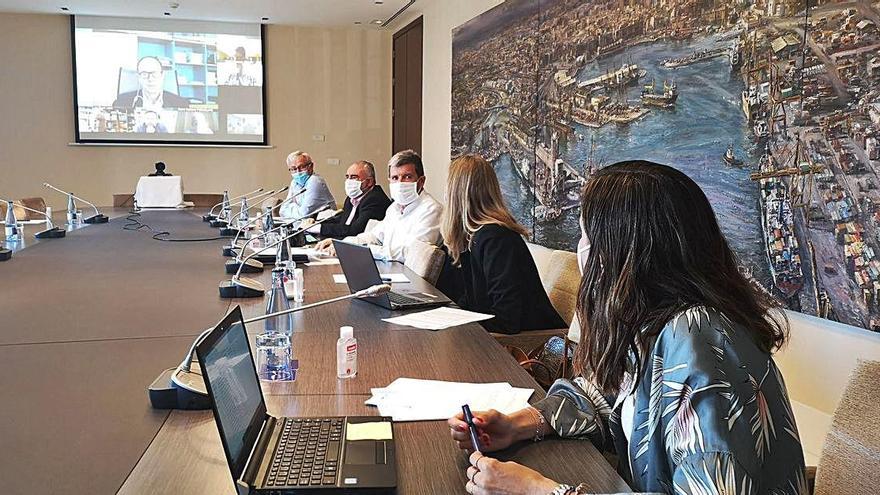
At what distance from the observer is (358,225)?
5148 millimetres

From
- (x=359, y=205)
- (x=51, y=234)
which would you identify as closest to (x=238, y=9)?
(x=359, y=205)

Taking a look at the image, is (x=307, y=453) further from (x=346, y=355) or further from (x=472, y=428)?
(x=346, y=355)

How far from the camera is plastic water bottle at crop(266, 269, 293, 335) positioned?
6.75 feet

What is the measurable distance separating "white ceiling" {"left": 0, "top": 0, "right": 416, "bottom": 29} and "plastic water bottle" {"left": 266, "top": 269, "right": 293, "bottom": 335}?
5.66 m

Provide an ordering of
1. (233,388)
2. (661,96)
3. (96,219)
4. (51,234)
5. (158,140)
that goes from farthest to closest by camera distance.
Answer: (158,140) → (96,219) → (51,234) → (661,96) → (233,388)

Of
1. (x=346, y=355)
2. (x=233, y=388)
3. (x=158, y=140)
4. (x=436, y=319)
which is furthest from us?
(x=158, y=140)

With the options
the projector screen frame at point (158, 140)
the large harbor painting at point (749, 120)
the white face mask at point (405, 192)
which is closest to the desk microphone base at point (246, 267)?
the white face mask at point (405, 192)

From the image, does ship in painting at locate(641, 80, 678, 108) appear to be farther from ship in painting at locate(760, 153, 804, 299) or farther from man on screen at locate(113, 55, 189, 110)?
man on screen at locate(113, 55, 189, 110)

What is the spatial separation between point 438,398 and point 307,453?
386 millimetres

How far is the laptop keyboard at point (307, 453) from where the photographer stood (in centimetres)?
107

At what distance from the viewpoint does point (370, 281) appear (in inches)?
94.2

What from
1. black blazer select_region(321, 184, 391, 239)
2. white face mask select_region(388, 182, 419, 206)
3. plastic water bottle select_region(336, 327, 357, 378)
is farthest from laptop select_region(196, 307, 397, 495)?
black blazer select_region(321, 184, 391, 239)

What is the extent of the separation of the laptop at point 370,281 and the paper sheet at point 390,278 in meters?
0.32

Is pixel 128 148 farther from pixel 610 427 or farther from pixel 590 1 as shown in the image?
pixel 610 427
